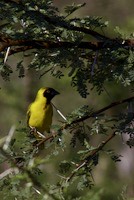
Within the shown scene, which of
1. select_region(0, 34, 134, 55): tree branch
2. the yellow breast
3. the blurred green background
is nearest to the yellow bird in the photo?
the yellow breast

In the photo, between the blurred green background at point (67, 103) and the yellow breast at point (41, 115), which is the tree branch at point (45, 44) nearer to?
the yellow breast at point (41, 115)

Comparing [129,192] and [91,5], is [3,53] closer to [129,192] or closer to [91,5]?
[129,192]

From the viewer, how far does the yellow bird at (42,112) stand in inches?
222

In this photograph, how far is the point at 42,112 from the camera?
19.0 ft

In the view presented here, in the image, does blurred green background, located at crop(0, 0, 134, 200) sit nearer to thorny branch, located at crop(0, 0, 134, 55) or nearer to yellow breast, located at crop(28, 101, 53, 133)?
yellow breast, located at crop(28, 101, 53, 133)

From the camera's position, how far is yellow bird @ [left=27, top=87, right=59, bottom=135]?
18.5ft

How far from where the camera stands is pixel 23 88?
10086 millimetres

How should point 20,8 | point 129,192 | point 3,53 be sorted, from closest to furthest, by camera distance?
point 20,8 < point 3,53 < point 129,192

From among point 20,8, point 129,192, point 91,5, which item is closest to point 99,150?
point 20,8

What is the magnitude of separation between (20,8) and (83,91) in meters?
0.51

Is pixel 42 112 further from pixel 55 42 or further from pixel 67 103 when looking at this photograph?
pixel 67 103

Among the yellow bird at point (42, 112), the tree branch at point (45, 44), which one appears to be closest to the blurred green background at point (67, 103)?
the yellow bird at point (42, 112)

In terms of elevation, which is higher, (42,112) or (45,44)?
(45,44)

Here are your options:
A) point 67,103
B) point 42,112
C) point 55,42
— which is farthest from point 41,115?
point 67,103
